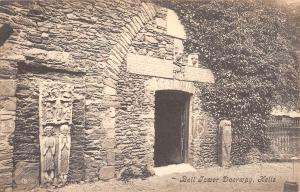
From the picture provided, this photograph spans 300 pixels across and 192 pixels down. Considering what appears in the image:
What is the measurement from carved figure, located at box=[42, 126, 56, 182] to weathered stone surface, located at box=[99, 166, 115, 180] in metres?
0.92

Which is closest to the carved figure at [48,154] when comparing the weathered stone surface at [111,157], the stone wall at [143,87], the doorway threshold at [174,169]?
the weathered stone surface at [111,157]

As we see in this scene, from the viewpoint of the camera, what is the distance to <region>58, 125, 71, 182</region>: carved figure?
17.3ft

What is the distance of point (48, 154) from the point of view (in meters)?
5.12

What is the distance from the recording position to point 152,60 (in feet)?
22.4

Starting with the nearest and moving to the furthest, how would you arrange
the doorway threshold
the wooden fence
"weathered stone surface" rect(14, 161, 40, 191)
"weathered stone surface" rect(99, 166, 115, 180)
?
"weathered stone surface" rect(14, 161, 40, 191), "weathered stone surface" rect(99, 166, 115, 180), the doorway threshold, the wooden fence

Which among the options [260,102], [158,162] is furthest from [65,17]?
[260,102]

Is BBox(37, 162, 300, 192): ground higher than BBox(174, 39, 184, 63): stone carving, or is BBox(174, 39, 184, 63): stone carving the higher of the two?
BBox(174, 39, 184, 63): stone carving

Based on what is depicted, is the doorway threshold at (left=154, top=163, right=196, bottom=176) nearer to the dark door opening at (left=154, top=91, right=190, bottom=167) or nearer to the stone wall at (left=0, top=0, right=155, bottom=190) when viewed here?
the dark door opening at (left=154, top=91, right=190, bottom=167)

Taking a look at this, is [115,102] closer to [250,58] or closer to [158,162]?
[158,162]

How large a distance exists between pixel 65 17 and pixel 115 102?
1687 mm

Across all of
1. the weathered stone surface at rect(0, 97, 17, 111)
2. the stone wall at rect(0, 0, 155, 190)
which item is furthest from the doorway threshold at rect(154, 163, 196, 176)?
the weathered stone surface at rect(0, 97, 17, 111)

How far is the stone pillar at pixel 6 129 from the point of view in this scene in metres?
4.64

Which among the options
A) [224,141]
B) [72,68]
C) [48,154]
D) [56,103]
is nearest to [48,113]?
[56,103]

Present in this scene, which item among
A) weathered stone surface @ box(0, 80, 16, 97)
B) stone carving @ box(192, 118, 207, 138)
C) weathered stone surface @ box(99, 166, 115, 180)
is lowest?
weathered stone surface @ box(99, 166, 115, 180)
